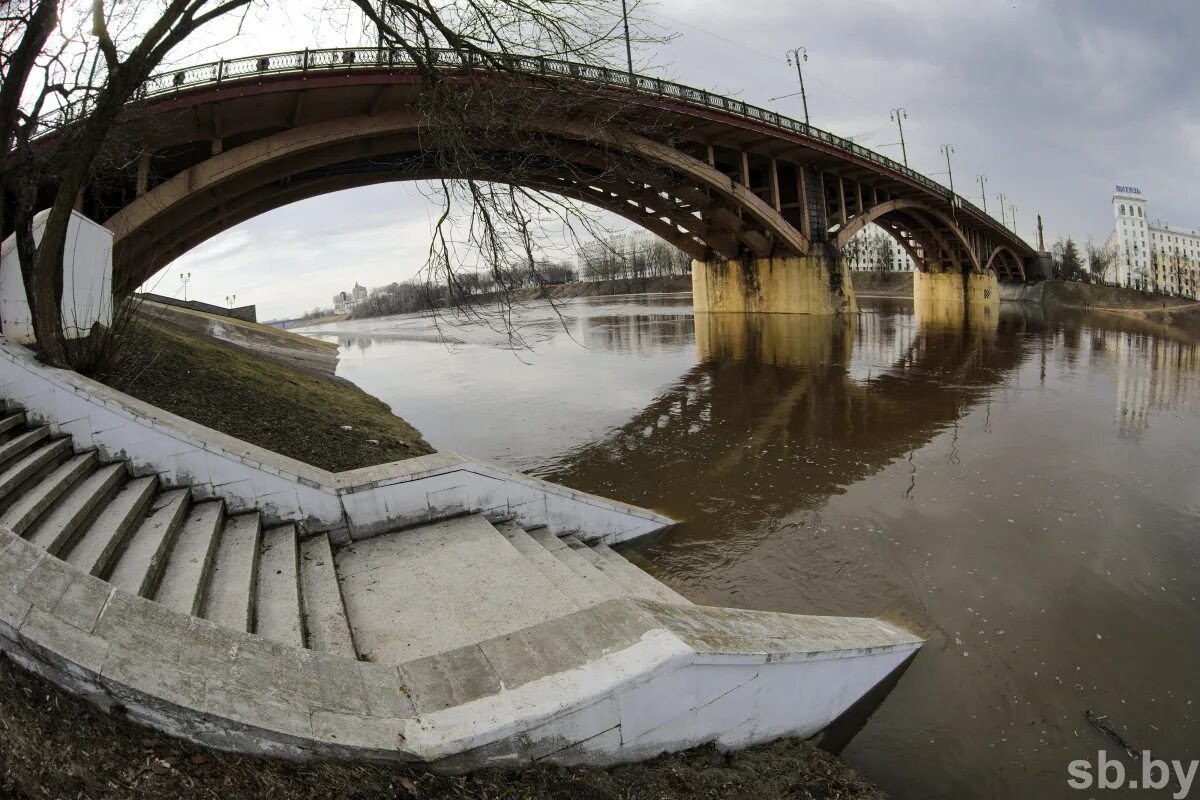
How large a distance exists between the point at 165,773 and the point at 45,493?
2518mm

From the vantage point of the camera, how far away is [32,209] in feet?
20.0

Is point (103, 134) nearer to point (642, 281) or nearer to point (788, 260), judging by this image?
point (788, 260)

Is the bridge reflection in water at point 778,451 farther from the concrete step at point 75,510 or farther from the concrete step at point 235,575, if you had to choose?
the concrete step at point 75,510

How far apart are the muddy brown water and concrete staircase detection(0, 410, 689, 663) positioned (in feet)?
5.64

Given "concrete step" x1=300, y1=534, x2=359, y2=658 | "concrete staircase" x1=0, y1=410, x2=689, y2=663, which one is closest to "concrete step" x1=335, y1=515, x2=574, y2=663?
"concrete staircase" x1=0, y1=410, x2=689, y2=663

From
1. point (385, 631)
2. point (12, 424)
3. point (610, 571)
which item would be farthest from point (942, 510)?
point (12, 424)

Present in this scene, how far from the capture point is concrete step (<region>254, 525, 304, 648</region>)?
331 centimetres

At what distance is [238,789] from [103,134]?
623 cm

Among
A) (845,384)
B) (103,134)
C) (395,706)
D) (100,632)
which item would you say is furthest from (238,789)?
(845,384)

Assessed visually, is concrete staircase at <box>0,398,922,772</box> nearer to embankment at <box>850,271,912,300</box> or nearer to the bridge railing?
the bridge railing

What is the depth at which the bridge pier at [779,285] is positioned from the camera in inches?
1268

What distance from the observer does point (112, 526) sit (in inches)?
149

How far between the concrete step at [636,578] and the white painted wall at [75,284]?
5073 mm

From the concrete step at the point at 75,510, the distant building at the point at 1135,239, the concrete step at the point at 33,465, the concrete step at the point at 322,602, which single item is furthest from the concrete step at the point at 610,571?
the distant building at the point at 1135,239
